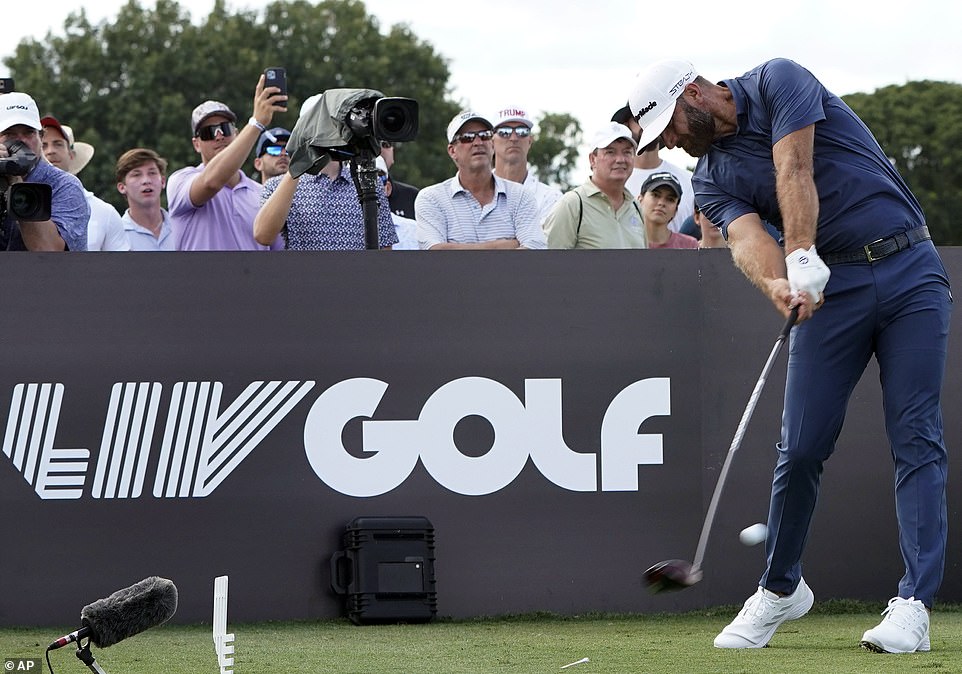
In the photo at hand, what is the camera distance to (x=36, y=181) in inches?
281

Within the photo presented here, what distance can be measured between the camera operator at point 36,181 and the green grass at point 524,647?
178 centimetres

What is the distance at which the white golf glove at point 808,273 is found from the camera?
5023 millimetres

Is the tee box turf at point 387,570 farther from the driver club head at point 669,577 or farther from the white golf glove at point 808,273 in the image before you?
the white golf glove at point 808,273

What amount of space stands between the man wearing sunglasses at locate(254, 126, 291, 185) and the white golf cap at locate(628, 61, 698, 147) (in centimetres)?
402

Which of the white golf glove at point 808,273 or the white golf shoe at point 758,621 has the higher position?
the white golf glove at point 808,273

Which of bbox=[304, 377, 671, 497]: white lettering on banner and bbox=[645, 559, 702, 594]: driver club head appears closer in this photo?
bbox=[645, 559, 702, 594]: driver club head

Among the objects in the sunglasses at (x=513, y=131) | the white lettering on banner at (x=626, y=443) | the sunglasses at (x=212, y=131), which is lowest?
the white lettering on banner at (x=626, y=443)

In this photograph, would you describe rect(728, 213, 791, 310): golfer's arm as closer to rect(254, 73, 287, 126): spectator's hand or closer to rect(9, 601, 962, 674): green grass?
rect(9, 601, 962, 674): green grass

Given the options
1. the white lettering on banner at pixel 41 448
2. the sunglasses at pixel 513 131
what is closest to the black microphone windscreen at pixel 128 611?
the white lettering on banner at pixel 41 448

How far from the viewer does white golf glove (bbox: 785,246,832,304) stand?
198 inches

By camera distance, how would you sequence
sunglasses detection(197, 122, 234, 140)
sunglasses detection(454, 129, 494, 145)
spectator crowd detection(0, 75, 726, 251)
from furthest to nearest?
sunglasses detection(197, 122, 234, 140), sunglasses detection(454, 129, 494, 145), spectator crowd detection(0, 75, 726, 251)

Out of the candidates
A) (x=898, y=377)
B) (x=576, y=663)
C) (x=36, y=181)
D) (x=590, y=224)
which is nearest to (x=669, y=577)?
(x=576, y=663)

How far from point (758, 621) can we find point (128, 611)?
2.47 m

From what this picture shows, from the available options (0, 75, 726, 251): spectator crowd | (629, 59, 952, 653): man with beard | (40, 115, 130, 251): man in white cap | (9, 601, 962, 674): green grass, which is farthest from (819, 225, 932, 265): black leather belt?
(40, 115, 130, 251): man in white cap
